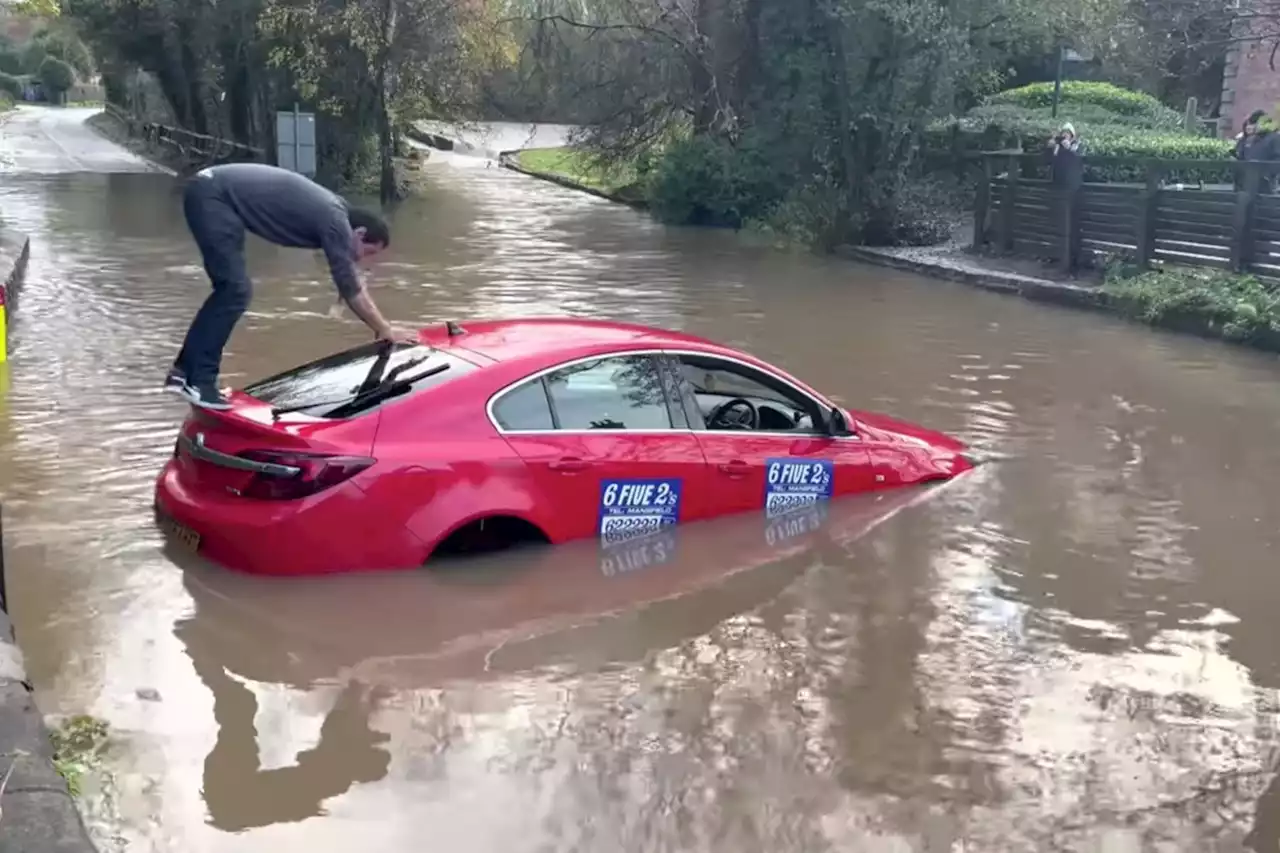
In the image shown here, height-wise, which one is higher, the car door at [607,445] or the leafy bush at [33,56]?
the leafy bush at [33,56]

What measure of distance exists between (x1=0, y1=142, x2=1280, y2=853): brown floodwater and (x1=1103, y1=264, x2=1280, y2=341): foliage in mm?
3351

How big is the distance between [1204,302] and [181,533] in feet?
39.1

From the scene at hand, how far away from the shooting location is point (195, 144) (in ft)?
144

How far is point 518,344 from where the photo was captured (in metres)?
7.33

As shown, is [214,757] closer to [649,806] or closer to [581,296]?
[649,806]

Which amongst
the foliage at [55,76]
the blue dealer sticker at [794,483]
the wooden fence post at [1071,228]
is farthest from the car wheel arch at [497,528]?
the foliage at [55,76]

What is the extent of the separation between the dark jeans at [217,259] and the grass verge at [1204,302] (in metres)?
10.5

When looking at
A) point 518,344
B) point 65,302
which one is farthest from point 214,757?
point 65,302

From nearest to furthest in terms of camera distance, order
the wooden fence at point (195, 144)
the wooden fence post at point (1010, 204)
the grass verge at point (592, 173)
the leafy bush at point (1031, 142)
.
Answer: the wooden fence post at point (1010, 204)
the leafy bush at point (1031, 142)
the grass verge at point (592, 173)
the wooden fence at point (195, 144)

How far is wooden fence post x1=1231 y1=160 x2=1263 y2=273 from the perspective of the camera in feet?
52.9

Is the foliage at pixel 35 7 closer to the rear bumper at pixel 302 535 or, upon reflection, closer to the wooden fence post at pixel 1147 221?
the wooden fence post at pixel 1147 221

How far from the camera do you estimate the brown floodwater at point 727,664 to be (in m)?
4.88

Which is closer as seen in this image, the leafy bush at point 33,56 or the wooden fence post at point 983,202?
the wooden fence post at point 983,202

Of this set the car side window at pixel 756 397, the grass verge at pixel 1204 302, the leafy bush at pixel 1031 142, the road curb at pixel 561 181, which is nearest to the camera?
the car side window at pixel 756 397
